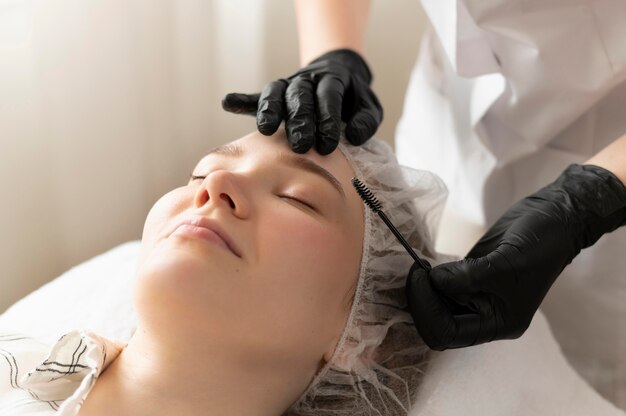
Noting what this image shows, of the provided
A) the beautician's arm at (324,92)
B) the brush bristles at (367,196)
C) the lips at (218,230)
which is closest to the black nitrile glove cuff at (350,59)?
the beautician's arm at (324,92)

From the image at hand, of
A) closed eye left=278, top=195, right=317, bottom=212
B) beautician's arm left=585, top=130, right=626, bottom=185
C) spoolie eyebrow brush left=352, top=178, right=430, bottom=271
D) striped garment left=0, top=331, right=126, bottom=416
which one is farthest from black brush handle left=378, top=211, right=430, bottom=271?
striped garment left=0, top=331, right=126, bottom=416

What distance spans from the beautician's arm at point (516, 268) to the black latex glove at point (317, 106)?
0.85ft

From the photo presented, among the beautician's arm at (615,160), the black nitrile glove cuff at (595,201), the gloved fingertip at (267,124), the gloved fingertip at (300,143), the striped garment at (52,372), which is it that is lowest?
the striped garment at (52,372)

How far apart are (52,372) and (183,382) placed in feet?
0.68

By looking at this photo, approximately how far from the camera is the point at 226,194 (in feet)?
3.52

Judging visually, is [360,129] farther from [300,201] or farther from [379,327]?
[379,327]

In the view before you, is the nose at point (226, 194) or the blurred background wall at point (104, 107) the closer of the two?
the nose at point (226, 194)

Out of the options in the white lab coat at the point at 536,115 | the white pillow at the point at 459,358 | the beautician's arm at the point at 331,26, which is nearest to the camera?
the white pillow at the point at 459,358

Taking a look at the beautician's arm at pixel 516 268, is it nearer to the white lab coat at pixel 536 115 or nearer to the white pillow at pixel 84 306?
the white lab coat at pixel 536 115

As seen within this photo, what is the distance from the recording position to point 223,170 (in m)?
1.13

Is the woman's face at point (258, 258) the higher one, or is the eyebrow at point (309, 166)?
the eyebrow at point (309, 166)

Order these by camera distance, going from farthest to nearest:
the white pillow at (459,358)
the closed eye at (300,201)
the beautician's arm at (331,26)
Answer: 1. the beautician's arm at (331,26)
2. the white pillow at (459,358)
3. the closed eye at (300,201)

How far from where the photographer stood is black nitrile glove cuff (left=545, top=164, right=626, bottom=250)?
120 centimetres

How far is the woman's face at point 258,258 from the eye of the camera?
1014mm
